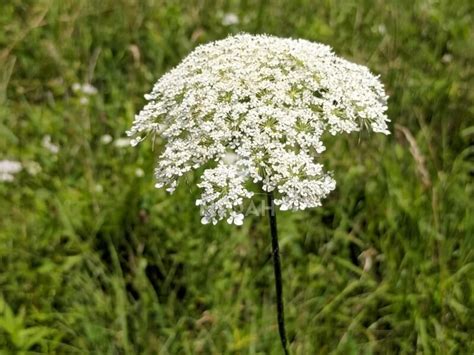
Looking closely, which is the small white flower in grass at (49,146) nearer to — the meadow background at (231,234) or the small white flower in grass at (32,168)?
the meadow background at (231,234)

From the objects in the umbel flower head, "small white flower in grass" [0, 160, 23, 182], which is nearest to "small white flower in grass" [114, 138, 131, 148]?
"small white flower in grass" [0, 160, 23, 182]

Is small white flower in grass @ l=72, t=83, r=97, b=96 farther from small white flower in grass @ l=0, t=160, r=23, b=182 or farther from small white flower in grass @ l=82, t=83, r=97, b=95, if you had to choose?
small white flower in grass @ l=0, t=160, r=23, b=182

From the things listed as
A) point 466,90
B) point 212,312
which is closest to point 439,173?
point 466,90

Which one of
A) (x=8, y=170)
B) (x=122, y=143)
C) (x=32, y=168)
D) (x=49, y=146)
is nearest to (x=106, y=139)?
(x=122, y=143)

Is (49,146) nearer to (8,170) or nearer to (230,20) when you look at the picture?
(8,170)

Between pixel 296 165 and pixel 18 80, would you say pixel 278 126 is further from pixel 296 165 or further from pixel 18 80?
pixel 18 80

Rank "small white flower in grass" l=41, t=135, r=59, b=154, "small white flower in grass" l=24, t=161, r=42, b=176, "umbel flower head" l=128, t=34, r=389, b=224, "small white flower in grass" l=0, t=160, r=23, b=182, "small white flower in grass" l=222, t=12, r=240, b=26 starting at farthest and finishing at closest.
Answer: "small white flower in grass" l=222, t=12, r=240, b=26 < "small white flower in grass" l=41, t=135, r=59, b=154 < "small white flower in grass" l=24, t=161, r=42, b=176 < "small white flower in grass" l=0, t=160, r=23, b=182 < "umbel flower head" l=128, t=34, r=389, b=224
